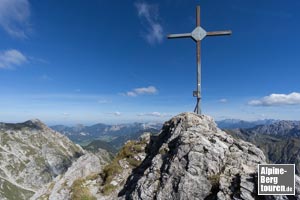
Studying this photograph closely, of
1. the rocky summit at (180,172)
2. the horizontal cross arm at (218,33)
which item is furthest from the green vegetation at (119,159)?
the horizontal cross arm at (218,33)

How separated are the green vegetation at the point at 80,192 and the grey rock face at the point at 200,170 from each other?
116 inches

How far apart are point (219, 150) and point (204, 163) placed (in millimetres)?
1796

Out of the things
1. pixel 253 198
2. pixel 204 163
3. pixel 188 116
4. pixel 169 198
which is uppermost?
pixel 188 116

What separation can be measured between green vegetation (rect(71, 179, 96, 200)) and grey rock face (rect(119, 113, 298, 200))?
9.71ft

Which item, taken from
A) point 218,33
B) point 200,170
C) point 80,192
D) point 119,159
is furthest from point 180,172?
point 218,33

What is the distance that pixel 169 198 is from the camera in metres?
16.7

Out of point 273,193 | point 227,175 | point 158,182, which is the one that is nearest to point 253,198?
point 273,193

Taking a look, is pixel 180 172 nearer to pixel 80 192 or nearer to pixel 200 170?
pixel 200 170

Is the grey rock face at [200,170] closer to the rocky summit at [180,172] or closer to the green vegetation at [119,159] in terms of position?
the rocky summit at [180,172]

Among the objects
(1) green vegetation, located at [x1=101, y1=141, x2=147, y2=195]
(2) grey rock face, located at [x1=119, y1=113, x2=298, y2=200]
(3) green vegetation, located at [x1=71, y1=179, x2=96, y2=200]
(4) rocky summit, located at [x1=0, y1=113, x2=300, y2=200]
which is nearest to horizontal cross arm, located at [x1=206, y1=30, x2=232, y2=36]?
(4) rocky summit, located at [x1=0, y1=113, x2=300, y2=200]

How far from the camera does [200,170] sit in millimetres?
16969

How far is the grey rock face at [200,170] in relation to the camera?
1530cm

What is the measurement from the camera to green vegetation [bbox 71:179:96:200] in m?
21.6

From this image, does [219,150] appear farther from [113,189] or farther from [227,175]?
[113,189]
